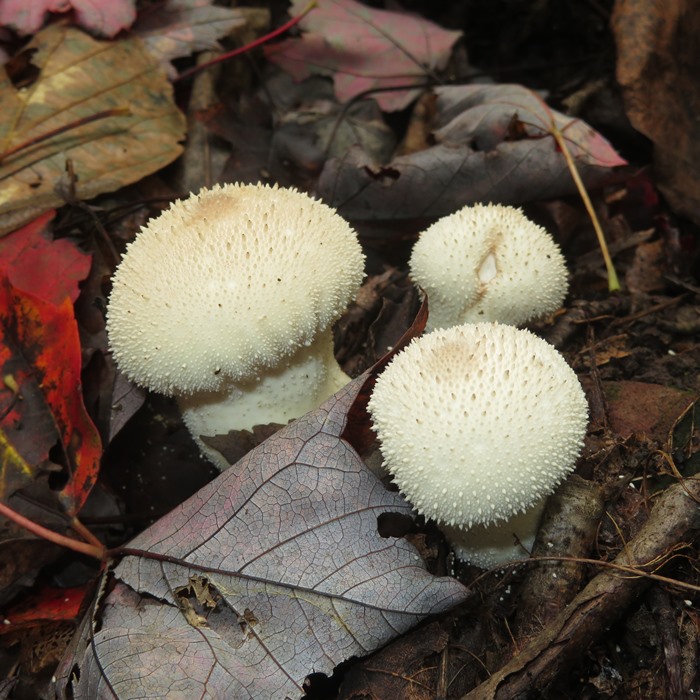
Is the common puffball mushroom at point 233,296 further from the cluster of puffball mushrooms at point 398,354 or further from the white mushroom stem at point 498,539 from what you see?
the white mushroom stem at point 498,539

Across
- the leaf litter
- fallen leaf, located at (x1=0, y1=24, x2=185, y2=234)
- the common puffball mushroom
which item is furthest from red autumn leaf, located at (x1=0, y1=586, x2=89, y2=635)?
fallen leaf, located at (x1=0, y1=24, x2=185, y2=234)

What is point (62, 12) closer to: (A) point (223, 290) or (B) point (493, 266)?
(A) point (223, 290)

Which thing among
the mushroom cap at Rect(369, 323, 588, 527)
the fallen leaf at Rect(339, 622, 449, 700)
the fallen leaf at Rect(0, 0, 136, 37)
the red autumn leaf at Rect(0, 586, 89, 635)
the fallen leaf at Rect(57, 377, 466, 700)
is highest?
the fallen leaf at Rect(0, 0, 136, 37)

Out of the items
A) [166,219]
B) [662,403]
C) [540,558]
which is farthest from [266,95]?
[540,558]

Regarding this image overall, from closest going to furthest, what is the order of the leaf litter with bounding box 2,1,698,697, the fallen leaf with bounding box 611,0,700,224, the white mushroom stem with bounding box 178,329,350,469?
the leaf litter with bounding box 2,1,698,697
the white mushroom stem with bounding box 178,329,350,469
the fallen leaf with bounding box 611,0,700,224

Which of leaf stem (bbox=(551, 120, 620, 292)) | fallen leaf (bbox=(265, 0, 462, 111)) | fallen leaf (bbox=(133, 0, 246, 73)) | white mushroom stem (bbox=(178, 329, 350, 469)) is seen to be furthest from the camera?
fallen leaf (bbox=(265, 0, 462, 111))

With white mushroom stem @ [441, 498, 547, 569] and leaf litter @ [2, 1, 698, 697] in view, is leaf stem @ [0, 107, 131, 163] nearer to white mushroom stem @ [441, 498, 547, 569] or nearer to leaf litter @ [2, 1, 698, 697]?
leaf litter @ [2, 1, 698, 697]

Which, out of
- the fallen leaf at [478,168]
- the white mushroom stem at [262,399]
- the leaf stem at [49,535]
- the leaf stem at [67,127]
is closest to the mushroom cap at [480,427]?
the white mushroom stem at [262,399]

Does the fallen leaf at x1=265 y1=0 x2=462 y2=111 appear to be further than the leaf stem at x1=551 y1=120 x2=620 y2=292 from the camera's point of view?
Yes
